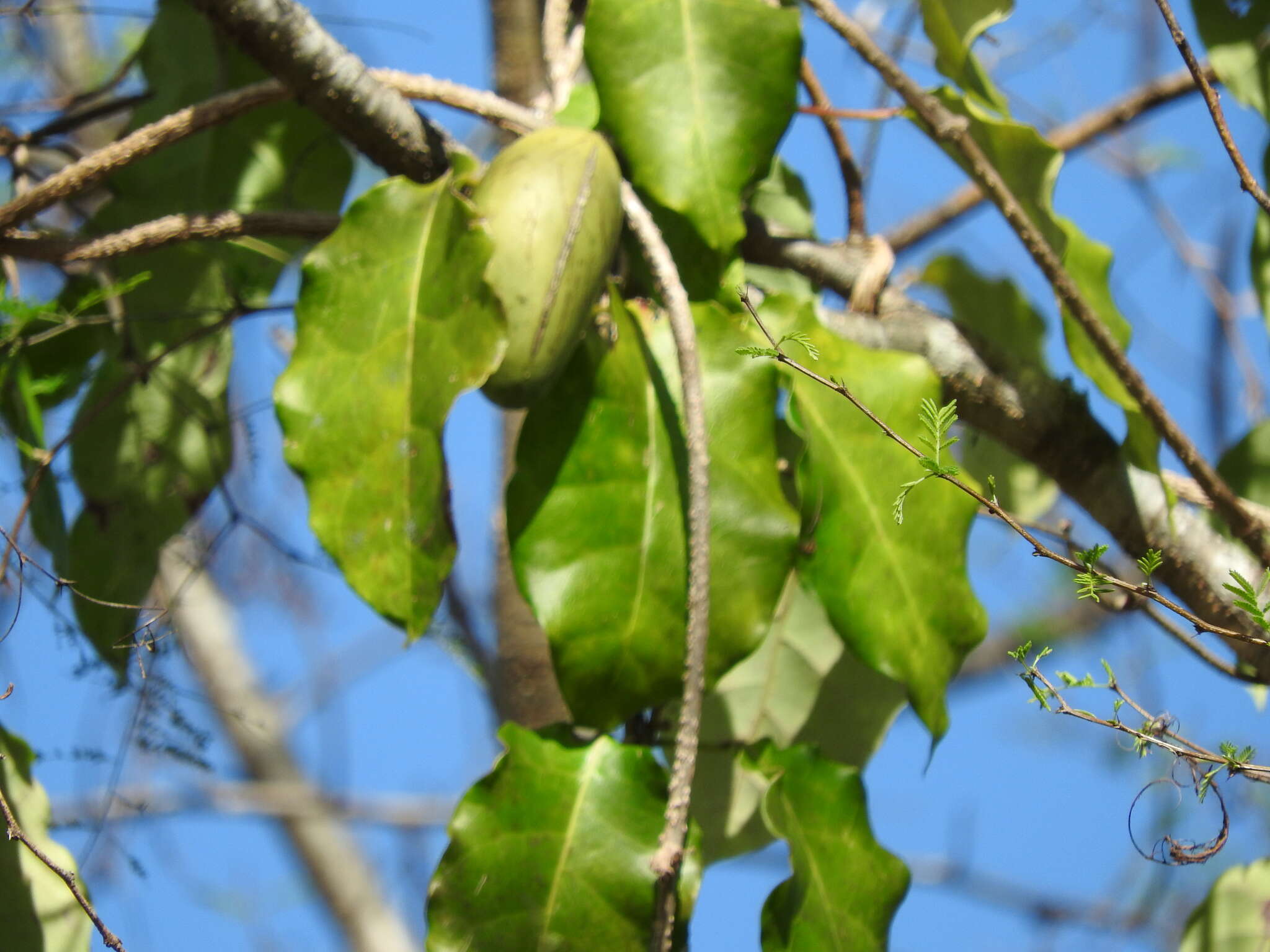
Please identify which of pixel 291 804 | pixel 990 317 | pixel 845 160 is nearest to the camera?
pixel 845 160

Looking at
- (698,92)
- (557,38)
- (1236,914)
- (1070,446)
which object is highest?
(557,38)

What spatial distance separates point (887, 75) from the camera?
23.9 inches

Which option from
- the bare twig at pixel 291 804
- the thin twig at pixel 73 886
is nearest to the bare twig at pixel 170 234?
the thin twig at pixel 73 886

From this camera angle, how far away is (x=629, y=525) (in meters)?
0.52

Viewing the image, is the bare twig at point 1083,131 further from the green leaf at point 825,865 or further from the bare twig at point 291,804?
the bare twig at point 291,804

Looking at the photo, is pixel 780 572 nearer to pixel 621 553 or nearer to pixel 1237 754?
pixel 621 553

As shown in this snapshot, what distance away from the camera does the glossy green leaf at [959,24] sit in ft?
2.04

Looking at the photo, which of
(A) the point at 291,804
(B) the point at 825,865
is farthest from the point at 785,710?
(A) the point at 291,804

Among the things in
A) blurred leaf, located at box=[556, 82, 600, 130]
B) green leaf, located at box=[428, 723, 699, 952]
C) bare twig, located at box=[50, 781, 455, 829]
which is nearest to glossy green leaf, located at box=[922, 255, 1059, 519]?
blurred leaf, located at box=[556, 82, 600, 130]

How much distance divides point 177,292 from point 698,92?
35 centimetres

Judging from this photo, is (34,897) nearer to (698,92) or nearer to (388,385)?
(388,385)

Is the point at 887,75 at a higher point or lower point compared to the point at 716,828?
higher

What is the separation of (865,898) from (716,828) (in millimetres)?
142

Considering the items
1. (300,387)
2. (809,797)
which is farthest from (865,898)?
(300,387)
